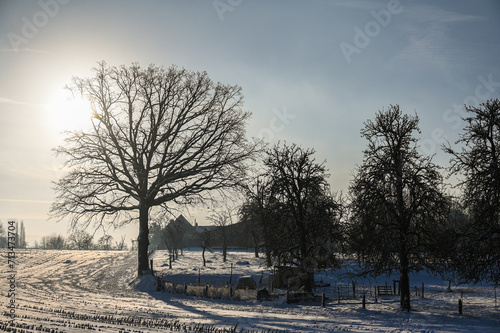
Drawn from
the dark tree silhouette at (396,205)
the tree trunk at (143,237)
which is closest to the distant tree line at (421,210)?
the dark tree silhouette at (396,205)

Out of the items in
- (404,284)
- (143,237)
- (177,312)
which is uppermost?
(143,237)

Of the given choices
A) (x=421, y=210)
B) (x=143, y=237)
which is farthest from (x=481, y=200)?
(x=143, y=237)

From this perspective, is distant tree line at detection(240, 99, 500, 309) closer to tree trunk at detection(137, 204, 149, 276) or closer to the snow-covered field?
the snow-covered field

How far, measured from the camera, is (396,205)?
22.9 meters

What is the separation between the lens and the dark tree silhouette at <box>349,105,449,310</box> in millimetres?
22359

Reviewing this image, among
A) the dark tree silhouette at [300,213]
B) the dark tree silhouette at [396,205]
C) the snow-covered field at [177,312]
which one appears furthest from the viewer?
the dark tree silhouette at [300,213]

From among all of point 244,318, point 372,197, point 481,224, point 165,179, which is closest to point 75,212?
point 165,179

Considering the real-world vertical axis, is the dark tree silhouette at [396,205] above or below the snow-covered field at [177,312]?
above

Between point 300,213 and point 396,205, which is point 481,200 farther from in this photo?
point 300,213

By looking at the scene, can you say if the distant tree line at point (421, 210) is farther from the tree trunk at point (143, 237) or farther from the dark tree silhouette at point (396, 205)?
the tree trunk at point (143, 237)

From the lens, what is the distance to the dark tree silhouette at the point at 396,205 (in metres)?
22.4

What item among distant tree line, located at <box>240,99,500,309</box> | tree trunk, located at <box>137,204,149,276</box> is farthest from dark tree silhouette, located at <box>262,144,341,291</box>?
tree trunk, located at <box>137,204,149,276</box>

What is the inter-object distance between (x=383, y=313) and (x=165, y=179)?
17.2 meters

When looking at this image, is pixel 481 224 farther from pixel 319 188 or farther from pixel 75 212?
pixel 75 212
